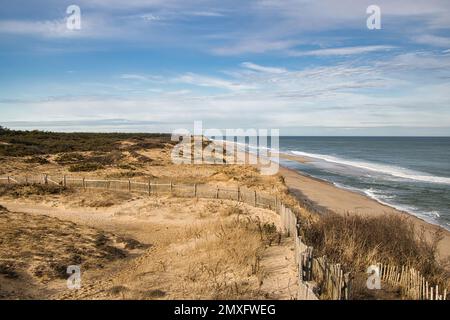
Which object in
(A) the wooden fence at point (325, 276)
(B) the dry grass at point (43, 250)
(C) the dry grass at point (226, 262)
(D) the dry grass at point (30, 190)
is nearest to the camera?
(A) the wooden fence at point (325, 276)

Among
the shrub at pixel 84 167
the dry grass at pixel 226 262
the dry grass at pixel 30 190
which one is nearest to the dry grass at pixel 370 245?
the dry grass at pixel 226 262

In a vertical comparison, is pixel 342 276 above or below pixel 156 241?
above

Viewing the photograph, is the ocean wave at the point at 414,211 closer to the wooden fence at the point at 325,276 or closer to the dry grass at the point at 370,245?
the dry grass at the point at 370,245

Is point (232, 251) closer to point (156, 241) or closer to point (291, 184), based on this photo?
point (156, 241)

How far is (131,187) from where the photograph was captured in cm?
2345

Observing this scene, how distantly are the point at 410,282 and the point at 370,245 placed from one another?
258 centimetres

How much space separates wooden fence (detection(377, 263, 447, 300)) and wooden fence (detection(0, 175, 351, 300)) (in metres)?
1.86

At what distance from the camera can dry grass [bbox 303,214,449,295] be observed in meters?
10.2

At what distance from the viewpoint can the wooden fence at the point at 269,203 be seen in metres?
7.49

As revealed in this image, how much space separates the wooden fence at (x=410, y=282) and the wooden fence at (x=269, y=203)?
6.09 ft

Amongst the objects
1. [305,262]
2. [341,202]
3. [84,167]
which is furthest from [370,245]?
[84,167]
